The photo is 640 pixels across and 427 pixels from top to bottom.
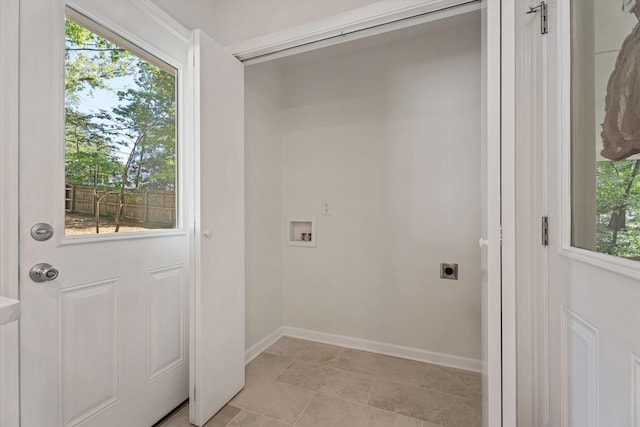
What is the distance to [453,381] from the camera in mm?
1823

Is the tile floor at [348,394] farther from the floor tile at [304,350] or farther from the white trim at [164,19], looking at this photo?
the white trim at [164,19]

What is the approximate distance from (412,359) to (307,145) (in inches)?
77.6

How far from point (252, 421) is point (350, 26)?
7.05ft

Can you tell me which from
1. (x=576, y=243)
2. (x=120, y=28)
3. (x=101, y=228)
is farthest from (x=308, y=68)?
(x=576, y=243)

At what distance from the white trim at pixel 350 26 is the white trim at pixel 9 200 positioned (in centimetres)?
98

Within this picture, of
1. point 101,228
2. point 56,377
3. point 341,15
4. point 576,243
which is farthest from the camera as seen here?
point 341,15

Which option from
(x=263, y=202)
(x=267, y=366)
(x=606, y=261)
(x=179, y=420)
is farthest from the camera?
(x=263, y=202)

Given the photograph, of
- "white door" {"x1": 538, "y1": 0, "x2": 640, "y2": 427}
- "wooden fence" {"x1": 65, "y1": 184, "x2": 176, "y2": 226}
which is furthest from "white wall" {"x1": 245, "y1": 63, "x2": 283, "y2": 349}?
"white door" {"x1": 538, "y1": 0, "x2": 640, "y2": 427}

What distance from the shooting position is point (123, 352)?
49.6 inches

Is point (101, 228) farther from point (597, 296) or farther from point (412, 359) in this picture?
point (412, 359)

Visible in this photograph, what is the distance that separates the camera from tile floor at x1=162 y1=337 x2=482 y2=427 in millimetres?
1471

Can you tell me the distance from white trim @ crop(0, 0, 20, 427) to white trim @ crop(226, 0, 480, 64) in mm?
982

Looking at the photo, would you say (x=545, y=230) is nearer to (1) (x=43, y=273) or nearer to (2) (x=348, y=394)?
(2) (x=348, y=394)

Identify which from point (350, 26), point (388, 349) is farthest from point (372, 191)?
point (388, 349)
